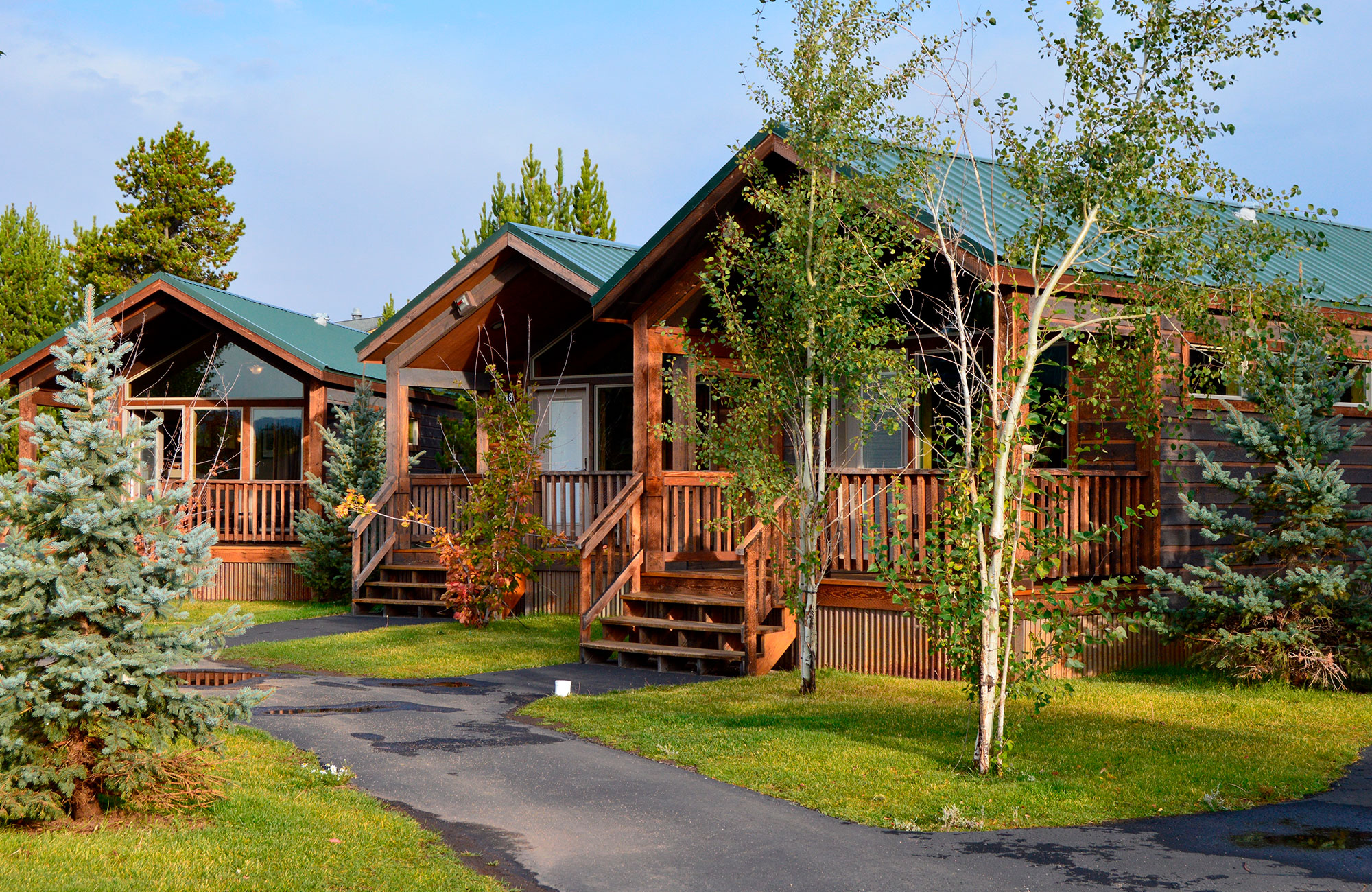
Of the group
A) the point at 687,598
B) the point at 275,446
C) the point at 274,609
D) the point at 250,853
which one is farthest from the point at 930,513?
the point at 275,446

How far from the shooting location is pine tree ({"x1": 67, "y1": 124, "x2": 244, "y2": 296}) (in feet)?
108

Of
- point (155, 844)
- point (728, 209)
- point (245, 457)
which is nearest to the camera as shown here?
point (155, 844)

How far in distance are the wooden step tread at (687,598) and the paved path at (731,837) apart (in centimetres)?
374

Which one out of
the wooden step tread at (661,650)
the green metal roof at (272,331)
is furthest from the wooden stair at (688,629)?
the green metal roof at (272,331)

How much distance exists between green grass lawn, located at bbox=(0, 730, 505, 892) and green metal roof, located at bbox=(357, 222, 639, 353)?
9.94m

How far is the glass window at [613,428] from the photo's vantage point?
19469 mm

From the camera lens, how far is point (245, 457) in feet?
72.8

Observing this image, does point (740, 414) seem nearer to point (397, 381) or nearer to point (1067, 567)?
point (1067, 567)

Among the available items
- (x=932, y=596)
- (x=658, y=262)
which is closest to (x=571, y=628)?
(x=658, y=262)

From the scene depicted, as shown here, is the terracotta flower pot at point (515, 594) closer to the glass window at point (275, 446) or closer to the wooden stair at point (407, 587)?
the wooden stair at point (407, 587)

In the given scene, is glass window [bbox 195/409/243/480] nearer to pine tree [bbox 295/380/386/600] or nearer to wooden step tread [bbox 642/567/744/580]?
pine tree [bbox 295/380/386/600]

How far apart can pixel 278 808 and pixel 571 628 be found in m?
9.27

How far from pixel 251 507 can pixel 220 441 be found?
208 cm

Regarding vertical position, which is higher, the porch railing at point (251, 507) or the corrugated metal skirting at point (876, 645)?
the porch railing at point (251, 507)
